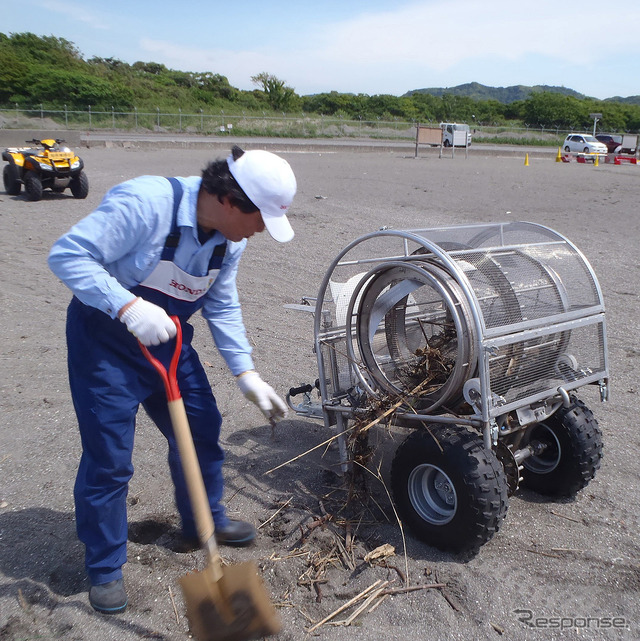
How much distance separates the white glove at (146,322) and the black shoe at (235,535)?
4.04 ft

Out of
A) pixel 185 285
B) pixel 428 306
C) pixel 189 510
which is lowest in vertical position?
pixel 189 510

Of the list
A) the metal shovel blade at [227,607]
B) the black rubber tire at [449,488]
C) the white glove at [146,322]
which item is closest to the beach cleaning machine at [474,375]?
the black rubber tire at [449,488]

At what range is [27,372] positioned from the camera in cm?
526

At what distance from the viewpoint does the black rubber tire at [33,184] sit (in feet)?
42.8

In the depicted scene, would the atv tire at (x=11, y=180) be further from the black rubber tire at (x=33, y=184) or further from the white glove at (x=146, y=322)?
the white glove at (x=146, y=322)

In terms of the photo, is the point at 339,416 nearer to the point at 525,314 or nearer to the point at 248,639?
the point at 525,314

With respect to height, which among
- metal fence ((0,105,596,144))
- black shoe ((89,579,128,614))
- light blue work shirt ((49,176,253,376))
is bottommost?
black shoe ((89,579,128,614))

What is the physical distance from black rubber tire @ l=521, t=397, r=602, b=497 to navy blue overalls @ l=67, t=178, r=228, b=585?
6.65 ft

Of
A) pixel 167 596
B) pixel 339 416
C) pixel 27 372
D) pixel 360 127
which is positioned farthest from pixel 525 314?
pixel 360 127

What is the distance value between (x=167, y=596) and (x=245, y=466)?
120 centimetres

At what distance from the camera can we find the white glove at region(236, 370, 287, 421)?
3.03m

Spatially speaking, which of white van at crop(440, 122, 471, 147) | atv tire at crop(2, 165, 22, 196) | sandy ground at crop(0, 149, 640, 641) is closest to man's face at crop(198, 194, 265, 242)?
sandy ground at crop(0, 149, 640, 641)

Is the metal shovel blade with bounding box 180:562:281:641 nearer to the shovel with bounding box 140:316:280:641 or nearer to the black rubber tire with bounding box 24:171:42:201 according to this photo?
the shovel with bounding box 140:316:280:641

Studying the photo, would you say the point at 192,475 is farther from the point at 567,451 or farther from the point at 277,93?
the point at 277,93
